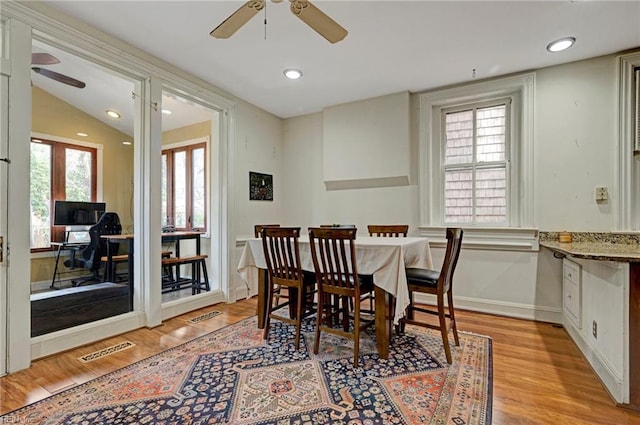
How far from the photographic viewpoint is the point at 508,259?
130 inches

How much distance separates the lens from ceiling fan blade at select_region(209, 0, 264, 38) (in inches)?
68.1

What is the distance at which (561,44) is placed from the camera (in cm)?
271

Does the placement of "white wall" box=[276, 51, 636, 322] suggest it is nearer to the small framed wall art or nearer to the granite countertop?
the granite countertop

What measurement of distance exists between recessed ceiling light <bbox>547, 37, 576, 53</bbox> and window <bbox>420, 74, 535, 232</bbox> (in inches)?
16.2

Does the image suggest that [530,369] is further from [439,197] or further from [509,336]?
[439,197]

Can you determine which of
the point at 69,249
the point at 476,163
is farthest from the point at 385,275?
the point at 69,249

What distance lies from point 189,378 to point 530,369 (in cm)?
229

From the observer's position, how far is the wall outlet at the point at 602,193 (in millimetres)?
2895

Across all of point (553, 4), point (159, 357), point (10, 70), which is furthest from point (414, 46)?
point (159, 357)

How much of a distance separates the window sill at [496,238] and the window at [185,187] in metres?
3.27

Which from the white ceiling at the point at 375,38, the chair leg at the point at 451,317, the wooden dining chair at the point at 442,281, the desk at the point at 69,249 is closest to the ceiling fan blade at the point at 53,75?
the white ceiling at the point at 375,38

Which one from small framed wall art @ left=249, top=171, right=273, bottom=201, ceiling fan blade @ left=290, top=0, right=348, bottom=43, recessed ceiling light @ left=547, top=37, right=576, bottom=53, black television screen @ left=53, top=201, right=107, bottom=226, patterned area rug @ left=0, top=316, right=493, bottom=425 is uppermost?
recessed ceiling light @ left=547, top=37, right=576, bottom=53

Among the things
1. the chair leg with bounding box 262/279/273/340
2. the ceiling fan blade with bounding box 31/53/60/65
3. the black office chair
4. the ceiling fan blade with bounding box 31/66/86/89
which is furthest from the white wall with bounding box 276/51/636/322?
the ceiling fan blade with bounding box 31/66/86/89

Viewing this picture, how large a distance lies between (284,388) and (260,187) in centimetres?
293
